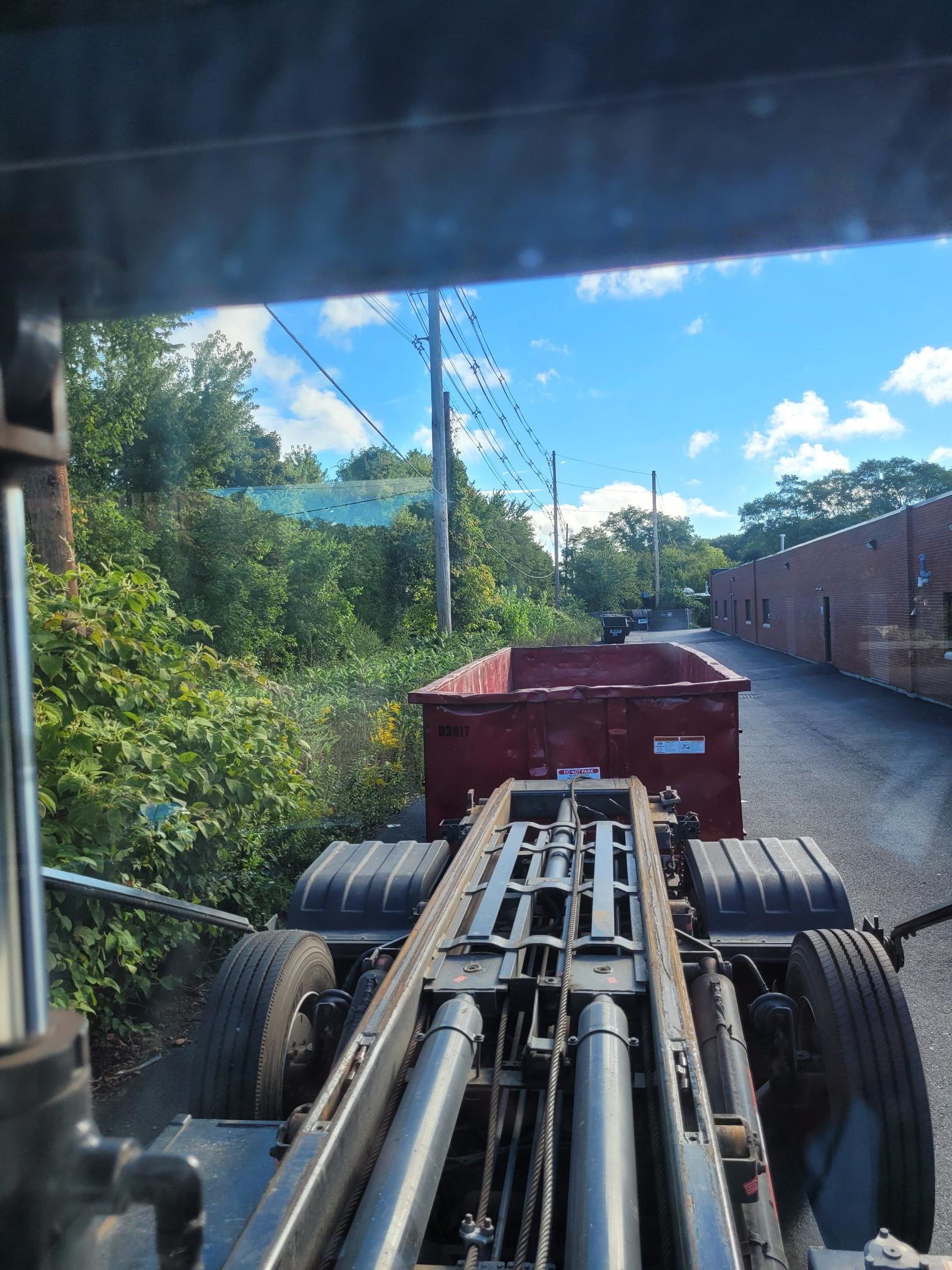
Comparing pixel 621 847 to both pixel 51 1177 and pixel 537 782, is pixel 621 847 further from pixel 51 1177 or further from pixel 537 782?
pixel 51 1177

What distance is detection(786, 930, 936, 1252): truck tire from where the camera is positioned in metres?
2.69

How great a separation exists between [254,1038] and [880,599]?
21.8 metres

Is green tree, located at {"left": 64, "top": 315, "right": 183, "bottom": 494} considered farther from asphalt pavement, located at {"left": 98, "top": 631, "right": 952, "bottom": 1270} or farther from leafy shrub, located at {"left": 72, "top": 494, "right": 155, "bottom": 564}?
asphalt pavement, located at {"left": 98, "top": 631, "right": 952, "bottom": 1270}

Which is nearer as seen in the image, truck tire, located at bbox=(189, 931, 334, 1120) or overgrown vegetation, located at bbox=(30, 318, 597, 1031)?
truck tire, located at bbox=(189, 931, 334, 1120)

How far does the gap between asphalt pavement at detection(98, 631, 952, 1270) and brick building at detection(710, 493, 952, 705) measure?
104 cm

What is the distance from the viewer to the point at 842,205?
108cm

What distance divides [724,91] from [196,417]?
17.5 meters

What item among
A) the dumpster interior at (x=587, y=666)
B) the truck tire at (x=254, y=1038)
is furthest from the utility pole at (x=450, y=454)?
the truck tire at (x=254, y=1038)

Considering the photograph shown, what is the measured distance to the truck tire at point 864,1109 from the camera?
2.69 meters

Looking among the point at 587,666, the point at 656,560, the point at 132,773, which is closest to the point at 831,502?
the point at 656,560

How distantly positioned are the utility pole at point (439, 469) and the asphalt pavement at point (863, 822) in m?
5.69

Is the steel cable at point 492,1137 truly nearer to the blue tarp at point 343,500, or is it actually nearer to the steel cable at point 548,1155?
the steel cable at point 548,1155

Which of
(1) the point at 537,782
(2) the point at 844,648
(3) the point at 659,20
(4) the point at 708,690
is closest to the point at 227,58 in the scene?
(3) the point at 659,20

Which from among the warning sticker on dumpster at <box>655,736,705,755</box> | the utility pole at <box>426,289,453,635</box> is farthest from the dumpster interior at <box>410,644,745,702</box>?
the utility pole at <box>426,289,453,635</box>
